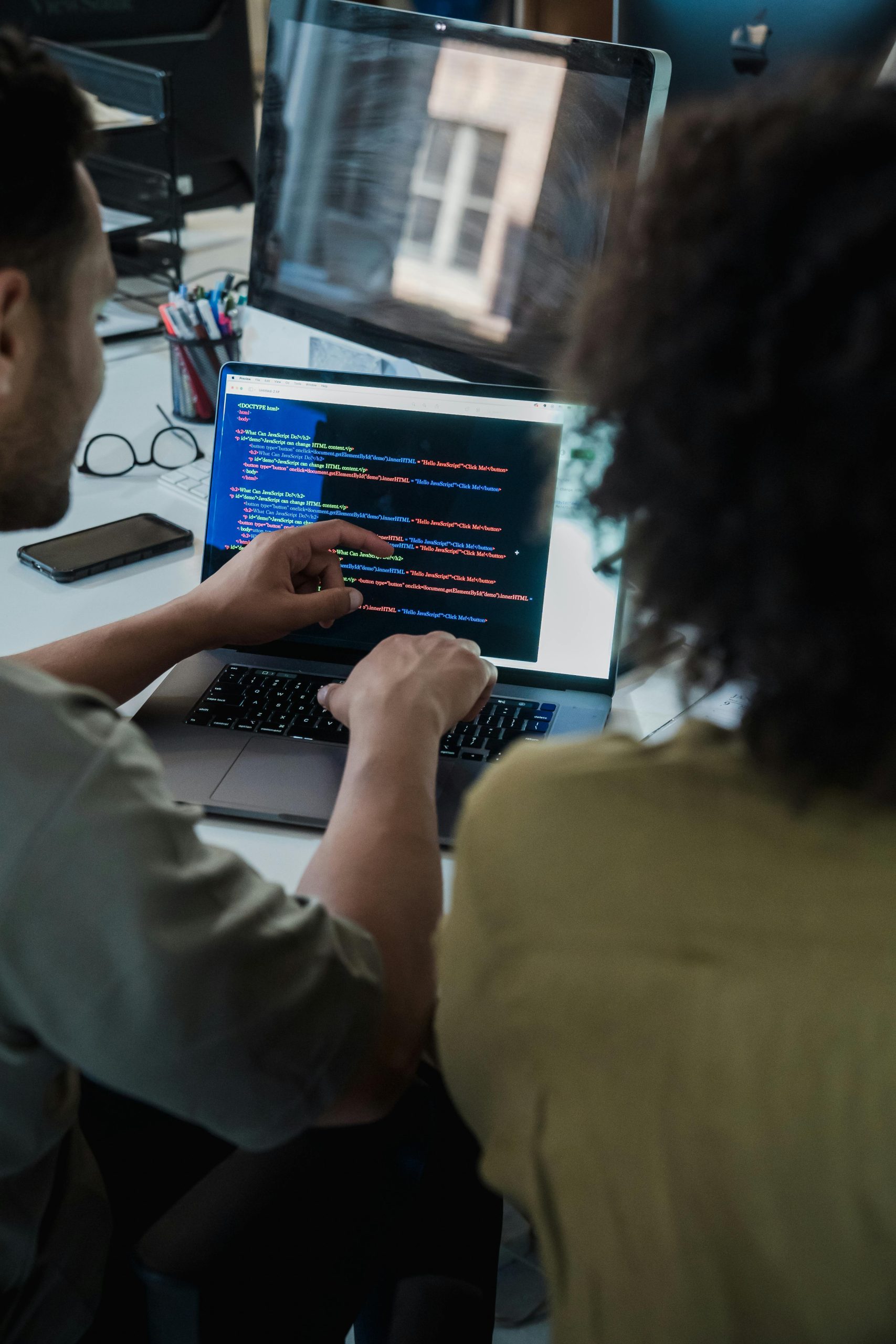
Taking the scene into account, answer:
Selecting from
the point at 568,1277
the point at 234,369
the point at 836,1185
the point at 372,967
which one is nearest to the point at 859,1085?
the point at 836,1185

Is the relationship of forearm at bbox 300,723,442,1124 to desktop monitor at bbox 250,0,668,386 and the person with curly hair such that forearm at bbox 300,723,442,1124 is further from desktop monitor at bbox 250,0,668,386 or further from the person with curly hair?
desktop monitor at bbox 250,0,668,386

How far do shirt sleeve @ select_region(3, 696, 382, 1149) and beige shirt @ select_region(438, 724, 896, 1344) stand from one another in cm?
13

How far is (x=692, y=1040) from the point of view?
410mm

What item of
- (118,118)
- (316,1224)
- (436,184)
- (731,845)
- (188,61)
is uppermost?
(188,61)

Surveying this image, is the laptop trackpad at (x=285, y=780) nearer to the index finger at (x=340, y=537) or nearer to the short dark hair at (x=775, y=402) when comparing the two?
the index finger at (x=340, y=537)

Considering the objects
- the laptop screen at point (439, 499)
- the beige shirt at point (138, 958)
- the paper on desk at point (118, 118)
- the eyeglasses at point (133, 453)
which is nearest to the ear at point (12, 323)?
the beige shirt at point (138, 958)

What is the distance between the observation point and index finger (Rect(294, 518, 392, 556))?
1.04 meters

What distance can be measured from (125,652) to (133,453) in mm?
659

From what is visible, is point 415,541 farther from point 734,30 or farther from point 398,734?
point 734,30

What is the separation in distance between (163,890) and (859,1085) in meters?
0.31

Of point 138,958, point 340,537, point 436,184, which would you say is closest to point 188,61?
point 436,184

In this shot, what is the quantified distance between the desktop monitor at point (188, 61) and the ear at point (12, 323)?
1.52 m

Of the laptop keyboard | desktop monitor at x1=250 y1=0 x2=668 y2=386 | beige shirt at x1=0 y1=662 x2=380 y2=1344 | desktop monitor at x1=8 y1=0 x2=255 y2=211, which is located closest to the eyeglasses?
desktop monitor at x1=250 y1=0 x2=668 y2=386

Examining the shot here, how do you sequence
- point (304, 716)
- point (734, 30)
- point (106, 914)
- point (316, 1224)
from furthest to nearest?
point (734, 30)
point (304, 716)
point (316, 1224)
point (106, 914)
